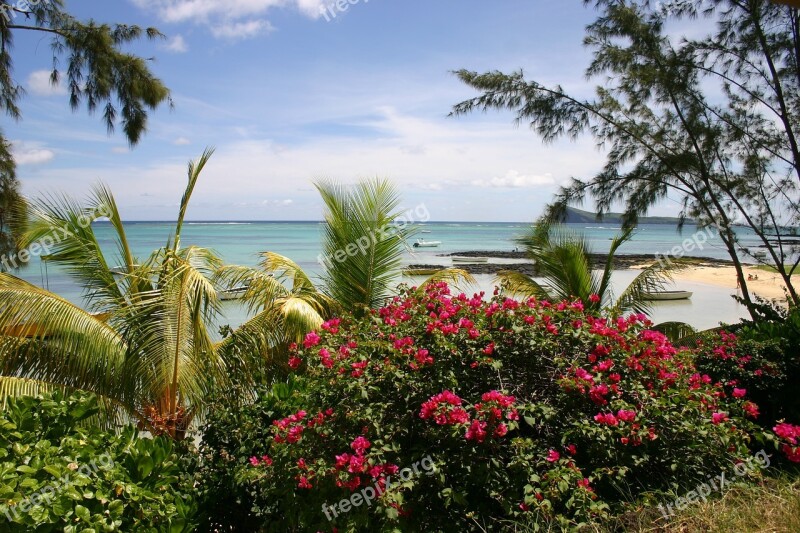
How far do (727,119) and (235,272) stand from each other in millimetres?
6919

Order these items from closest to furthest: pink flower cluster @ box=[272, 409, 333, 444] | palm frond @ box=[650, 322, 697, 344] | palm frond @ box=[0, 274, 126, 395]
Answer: pink flower cluster @ box=[272, 409, 333, 444] → palm frond @ box=[0, 274, 126, 395] → palm frond @ box=[650, 322, 697, 344]

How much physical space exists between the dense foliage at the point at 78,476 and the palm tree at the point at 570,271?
18.0 ft

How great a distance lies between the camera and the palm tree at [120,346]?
454 cm

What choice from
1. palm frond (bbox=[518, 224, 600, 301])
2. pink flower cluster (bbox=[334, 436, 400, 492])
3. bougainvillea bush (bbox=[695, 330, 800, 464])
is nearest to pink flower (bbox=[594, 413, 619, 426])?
pink flower cluster (bbox=[334, 436, 400, 492])

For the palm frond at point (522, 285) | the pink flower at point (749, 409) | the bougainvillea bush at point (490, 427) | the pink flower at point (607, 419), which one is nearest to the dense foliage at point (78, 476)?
the bougainvillea bush at point (490, 427)

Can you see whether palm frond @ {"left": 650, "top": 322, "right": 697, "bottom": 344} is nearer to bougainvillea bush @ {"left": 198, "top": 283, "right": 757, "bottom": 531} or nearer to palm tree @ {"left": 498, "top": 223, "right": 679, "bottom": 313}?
palm tree @ {"left": 498, "top": 223, "right": 679, "bottom": 313}

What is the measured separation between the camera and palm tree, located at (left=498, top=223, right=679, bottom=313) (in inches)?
306

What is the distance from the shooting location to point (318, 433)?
2893 mm

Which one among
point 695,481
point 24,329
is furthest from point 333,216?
point 695,481

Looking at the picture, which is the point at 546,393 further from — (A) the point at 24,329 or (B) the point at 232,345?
(A) the point at 24,329

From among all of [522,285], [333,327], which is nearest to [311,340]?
[333,327]

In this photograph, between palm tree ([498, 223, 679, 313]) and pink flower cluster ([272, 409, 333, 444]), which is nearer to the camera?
pink flower cluster ([272, 409, 333, 444])

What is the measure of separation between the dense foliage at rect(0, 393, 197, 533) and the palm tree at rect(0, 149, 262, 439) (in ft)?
4.36

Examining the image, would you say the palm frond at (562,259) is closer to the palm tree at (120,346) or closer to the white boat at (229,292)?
the white boat at (229,292)
